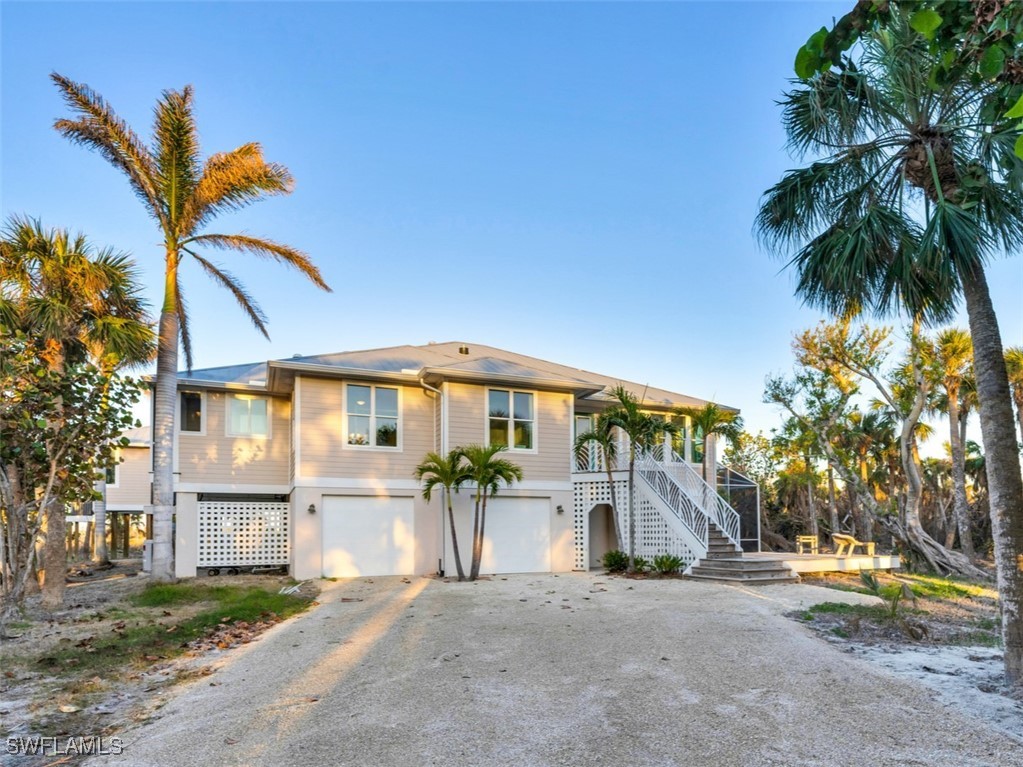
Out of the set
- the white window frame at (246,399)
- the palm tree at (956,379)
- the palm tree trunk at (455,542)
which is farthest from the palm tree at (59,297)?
the palm tree at (956,379)

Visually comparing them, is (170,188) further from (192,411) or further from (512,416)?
(512,416)

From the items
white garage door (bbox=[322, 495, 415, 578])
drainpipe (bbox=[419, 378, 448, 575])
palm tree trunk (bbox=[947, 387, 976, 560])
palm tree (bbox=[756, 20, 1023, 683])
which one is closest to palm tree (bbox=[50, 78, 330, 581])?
white garage door (bbox=[322, 495, 415, 578])

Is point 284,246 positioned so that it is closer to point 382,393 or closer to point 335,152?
point 335,152

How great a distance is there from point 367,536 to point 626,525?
20.0 feet

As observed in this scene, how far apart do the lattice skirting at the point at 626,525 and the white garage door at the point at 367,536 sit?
4.18m

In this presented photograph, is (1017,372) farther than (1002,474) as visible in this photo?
Yes

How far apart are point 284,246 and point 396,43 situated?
4626 mm

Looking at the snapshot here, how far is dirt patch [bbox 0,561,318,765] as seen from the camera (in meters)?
5.16

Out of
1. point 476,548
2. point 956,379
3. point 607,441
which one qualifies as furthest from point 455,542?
point 956,379

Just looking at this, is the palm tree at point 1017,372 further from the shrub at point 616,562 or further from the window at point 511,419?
the window at point 511,419

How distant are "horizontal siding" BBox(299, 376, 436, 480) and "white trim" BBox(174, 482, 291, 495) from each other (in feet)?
6.07

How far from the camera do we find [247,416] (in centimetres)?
1634

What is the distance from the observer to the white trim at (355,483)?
14.5 metres

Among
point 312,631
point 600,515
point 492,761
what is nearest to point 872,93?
point 492,761
